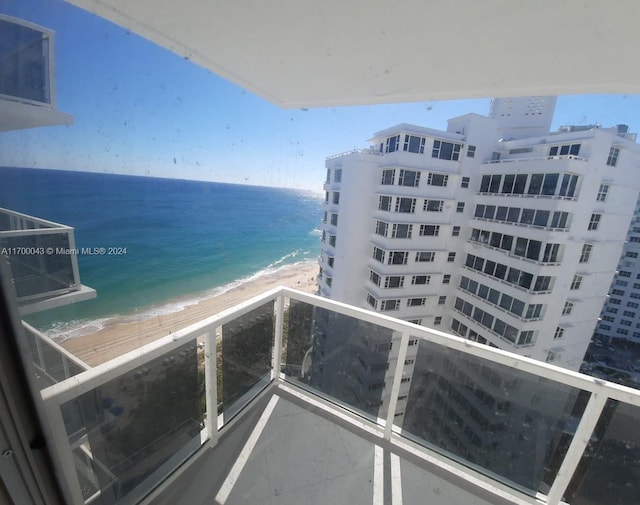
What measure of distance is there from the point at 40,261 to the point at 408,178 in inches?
433

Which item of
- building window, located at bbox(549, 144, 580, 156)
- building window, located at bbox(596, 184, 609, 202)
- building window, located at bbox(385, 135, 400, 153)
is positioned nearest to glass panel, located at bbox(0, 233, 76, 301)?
building window, located at bbox(385, 135, 400, 153)

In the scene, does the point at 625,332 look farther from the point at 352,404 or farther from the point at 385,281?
the point at 352,404

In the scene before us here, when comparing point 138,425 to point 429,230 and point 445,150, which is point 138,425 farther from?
point 445,150

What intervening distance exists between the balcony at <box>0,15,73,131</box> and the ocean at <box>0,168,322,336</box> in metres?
0.16

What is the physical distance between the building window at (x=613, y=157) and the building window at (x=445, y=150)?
492 cm

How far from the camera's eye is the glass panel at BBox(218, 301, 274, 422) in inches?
62.5

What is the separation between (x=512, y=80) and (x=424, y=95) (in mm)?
392

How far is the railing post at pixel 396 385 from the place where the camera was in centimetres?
158

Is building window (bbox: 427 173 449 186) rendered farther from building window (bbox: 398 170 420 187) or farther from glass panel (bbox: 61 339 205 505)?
glass panel (bbox: 61 339 205 505)

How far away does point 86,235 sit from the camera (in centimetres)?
132

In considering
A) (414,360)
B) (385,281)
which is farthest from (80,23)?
(385,281)

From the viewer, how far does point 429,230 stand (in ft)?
37.3

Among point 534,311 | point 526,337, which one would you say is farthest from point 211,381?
point 526,337

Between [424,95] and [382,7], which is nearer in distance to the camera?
[382,7]
